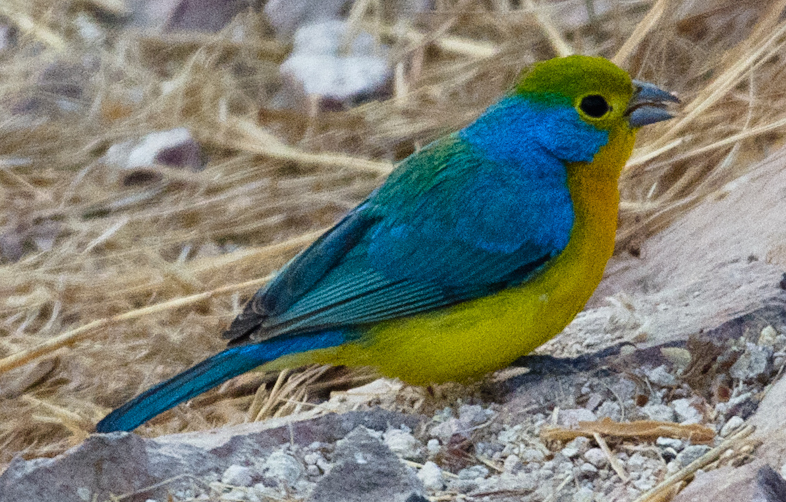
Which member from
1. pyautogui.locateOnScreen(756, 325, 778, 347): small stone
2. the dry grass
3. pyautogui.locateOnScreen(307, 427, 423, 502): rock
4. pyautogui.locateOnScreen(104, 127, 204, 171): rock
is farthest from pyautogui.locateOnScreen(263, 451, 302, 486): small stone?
pyautogui.locateOnScreen(104, 127, 204, 171): rock

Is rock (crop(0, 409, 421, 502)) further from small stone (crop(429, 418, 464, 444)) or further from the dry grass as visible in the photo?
the dry grass

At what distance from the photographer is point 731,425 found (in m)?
2.42

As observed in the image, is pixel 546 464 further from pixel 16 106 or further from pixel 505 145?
pixel 16 106

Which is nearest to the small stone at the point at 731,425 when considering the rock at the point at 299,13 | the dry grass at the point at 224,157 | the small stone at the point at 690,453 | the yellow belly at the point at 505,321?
the small stone at the point at 690,453

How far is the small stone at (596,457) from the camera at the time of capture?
2393 mm

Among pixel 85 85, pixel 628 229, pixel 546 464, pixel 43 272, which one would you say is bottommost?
pixel 546 464

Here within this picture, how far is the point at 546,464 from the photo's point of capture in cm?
243

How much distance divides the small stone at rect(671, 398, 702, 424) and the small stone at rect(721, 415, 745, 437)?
10 centimetres

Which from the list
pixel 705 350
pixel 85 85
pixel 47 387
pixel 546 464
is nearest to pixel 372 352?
pixel 546 464

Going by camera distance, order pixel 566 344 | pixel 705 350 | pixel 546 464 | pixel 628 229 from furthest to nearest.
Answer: pixel 628 229, pixel 566 344, pixel 705 350, pixel 546 464

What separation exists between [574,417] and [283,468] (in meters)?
0.81

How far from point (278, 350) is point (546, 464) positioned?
914 millimetres

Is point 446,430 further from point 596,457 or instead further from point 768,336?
point 768,336

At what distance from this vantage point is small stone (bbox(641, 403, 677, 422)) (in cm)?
257
